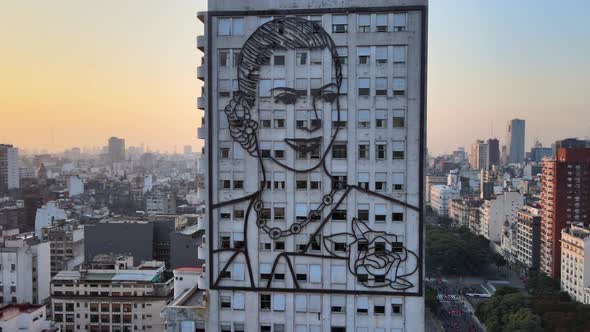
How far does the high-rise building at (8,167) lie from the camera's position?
89125 mm

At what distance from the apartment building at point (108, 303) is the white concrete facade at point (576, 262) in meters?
27.7

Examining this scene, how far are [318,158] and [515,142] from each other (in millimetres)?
153193

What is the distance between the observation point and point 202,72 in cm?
1408

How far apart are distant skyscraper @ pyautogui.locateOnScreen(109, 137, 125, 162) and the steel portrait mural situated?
168763 millimetres

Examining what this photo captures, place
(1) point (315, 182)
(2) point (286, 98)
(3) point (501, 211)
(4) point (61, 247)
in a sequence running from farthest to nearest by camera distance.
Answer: (3) point (501, 211) < (4) point (61, 247) < (1) point (315, 182) < (2) point (286, 98)

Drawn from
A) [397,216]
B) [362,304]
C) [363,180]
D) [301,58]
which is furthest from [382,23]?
[362,304]

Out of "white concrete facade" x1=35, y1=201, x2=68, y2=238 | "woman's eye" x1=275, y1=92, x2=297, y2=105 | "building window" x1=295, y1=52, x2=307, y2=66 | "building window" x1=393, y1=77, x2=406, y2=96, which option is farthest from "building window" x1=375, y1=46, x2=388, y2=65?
"white concrete facade" x1=35, y1=201, x2=68, y2=238

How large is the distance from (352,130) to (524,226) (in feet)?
145

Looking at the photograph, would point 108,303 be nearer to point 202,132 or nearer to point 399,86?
point 202,132

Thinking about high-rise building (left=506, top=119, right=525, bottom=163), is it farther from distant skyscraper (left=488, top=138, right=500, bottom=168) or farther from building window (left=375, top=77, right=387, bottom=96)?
building window (left=375, top=77, right=387, bottom=96)

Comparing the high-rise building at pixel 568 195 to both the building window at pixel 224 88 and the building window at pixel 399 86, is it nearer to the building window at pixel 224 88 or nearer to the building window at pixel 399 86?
the building window at pixel 399 86

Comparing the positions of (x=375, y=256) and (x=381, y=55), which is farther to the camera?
(x=375, y=256)

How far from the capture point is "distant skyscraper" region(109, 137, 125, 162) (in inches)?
6865

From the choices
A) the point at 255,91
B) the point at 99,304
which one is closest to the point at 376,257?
the point at 255,91
